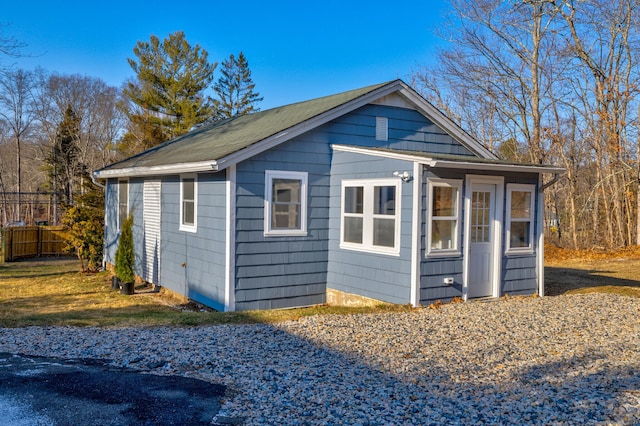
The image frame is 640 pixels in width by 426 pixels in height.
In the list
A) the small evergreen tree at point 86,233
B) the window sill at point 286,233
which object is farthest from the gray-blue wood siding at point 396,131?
the small evergreen tree at point 86,233

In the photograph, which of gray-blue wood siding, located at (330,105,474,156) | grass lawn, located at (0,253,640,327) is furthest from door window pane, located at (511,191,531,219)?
gray-blue wood siding, located at (330,105,474,156)

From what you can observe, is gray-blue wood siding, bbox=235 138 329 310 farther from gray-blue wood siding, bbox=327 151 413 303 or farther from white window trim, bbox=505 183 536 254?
white window trim, bbox=505 183 536 254

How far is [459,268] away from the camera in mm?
9461

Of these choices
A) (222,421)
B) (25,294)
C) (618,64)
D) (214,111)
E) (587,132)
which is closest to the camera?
(222,421)

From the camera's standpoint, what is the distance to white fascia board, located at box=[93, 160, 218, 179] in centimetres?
896

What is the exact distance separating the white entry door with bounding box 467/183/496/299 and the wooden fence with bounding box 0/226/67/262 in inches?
563

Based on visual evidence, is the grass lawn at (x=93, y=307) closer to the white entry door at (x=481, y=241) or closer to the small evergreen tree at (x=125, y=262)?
the small evergreen tree at (x=125, y=262)

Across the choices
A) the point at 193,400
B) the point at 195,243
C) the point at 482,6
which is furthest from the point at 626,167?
the point at 193,400

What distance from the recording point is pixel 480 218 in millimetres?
9867

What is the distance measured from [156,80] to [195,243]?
23.7m

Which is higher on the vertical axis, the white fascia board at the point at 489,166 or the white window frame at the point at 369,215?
the white fascia board at the point at 489,166

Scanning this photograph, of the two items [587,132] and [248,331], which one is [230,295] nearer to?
[248,331]

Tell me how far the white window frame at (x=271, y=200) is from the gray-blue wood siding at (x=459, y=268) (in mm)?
2318

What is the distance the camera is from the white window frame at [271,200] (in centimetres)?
959
